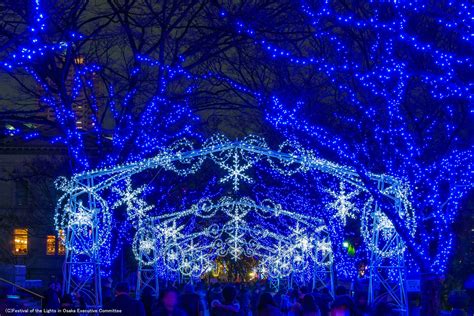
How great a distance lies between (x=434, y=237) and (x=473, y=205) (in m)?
17.8

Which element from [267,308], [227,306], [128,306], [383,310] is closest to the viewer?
[383,310]

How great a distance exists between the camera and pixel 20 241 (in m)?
63.8

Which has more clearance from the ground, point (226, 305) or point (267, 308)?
point (226, 305)

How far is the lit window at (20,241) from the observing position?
63.2 m

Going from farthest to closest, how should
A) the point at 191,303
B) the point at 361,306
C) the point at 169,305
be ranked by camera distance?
the point at 191,303
the point at 361,306
the point at 169,305

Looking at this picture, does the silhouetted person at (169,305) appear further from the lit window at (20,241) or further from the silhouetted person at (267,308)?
the lit window at (20,241)

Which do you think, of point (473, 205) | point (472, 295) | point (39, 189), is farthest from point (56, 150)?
point (472, 295)

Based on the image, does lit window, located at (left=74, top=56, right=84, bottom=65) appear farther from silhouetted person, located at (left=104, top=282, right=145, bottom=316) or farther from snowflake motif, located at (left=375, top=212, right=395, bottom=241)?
silhouetted person, located at (left=104, top=282, right=145, bottom=316)

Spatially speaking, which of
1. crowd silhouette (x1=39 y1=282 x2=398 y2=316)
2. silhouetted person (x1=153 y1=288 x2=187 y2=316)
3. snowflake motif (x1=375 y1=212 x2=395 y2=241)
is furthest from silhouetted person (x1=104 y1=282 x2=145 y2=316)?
snowflake motif (x1=375 y1=212 x2=395 y2=241)

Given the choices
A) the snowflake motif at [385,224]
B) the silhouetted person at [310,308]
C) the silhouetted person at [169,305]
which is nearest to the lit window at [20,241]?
the snowflake motif at [385,224]

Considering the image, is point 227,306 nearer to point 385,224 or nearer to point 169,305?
point 169,305

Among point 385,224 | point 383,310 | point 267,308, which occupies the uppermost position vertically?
point 385,224

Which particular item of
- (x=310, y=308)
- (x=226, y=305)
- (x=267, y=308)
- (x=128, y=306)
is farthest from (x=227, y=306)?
(x=128, y=306)

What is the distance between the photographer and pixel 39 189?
6247cm
